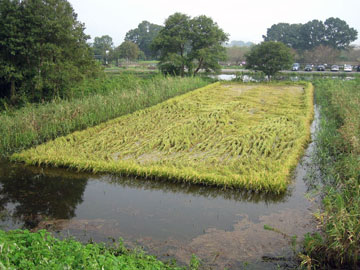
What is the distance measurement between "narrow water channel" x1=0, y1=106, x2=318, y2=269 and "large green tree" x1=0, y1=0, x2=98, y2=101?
623 cm

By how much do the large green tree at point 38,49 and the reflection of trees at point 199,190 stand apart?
698 cm

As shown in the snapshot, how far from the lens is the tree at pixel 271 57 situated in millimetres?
19891

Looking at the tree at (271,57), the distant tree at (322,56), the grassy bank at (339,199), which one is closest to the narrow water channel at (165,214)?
the grassy bank at (339,199)

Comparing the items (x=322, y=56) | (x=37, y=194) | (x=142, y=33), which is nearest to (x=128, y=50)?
(x=142, y=33)

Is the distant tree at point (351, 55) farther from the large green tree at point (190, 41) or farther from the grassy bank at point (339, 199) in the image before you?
the grassy bank at point (339, 199)

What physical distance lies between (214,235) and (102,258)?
1693 mm

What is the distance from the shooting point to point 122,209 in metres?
4.64

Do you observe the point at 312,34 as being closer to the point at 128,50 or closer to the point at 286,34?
the point at 286,34

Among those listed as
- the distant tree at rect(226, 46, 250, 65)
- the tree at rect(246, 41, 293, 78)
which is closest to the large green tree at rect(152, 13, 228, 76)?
the tree at rect(246, 41, 293, 78)

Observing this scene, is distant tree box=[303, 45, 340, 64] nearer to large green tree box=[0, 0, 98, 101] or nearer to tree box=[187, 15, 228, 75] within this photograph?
tree box=[187, 15, 228, 75]

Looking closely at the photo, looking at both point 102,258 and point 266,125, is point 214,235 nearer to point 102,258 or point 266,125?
point 102,258

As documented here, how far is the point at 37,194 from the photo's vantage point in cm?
505

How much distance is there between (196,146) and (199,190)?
2.02 m

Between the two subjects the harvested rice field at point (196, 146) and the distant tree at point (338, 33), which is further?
the distant tree at point (338, 33)
